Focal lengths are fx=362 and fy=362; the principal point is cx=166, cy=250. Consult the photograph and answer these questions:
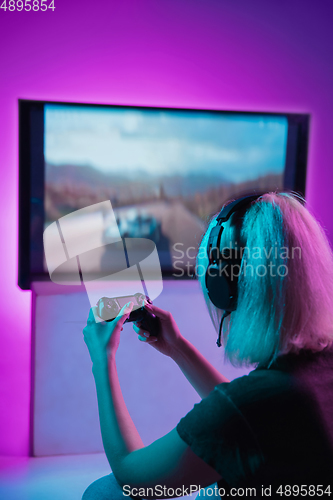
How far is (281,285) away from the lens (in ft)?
2.00

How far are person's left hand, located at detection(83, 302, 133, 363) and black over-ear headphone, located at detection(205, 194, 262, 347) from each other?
22 centimetres

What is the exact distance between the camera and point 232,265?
0.66 metres

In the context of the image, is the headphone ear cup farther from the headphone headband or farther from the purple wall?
the purple wall

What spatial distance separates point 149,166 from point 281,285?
1082 mm

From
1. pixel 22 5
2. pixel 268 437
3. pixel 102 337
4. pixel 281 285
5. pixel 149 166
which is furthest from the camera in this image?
pixel 149 166

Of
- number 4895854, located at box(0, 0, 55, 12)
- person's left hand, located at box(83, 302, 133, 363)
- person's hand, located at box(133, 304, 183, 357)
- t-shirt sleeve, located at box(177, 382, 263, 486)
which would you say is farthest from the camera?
number 4895854, located at box(0, 0, 55, 12)

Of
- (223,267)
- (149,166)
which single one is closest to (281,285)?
(223,267)

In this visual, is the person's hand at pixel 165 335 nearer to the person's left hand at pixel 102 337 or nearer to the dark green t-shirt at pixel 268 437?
the person's left hand at pixel 102 337

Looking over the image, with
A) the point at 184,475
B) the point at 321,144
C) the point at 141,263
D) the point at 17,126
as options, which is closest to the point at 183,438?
the point at 184,475

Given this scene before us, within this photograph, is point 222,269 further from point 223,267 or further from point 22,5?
point 22,5

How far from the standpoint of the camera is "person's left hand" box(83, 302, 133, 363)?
0.74 meters

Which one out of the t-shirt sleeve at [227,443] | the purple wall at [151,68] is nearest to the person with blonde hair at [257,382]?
the t-shirt sleeve at [227,443]

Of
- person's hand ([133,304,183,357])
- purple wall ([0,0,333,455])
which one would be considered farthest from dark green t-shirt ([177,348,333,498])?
purple wall ([0,0,333,455])

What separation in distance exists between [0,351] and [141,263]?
715 mm
